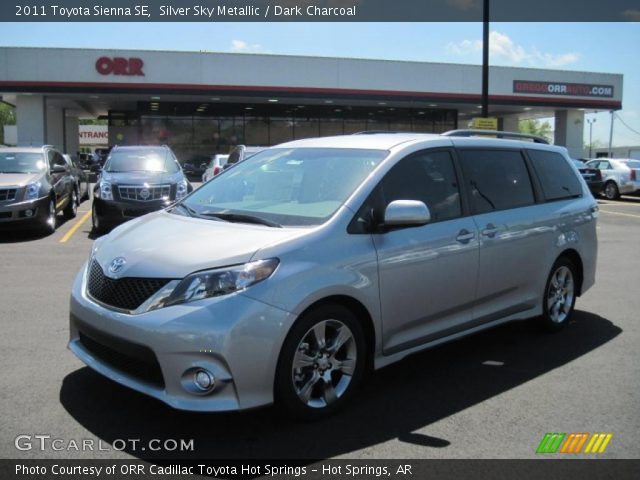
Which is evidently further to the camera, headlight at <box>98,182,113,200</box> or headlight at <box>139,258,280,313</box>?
headlight at <box>98,182,113,200</box>

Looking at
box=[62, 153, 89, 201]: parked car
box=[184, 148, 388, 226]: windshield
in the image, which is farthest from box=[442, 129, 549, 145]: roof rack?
box=[62, 153, 89, 201]: parked car

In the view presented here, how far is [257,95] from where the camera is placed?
97.9 ft

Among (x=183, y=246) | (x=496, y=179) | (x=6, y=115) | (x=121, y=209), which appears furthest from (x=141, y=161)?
(x=6, y=115)

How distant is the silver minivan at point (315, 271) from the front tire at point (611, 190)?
20.9m

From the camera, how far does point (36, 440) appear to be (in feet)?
11.1

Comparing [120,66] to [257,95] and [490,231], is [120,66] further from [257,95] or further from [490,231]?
[490,231]

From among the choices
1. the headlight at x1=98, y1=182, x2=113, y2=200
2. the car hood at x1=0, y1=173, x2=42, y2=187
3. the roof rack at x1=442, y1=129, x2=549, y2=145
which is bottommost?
the headlight at x1=98, y1=182, x2=113, y2=200

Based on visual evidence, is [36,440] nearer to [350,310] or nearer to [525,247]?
[350,310]

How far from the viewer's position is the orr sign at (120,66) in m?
28.2

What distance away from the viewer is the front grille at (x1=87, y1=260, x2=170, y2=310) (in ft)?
11.3

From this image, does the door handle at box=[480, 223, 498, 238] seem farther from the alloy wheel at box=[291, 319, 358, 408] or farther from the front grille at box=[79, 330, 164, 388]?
the front grille at box=[79, 330, 164, 388]

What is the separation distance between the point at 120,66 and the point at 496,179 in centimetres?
2679

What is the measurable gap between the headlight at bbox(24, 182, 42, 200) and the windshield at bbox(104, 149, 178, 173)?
1539mm

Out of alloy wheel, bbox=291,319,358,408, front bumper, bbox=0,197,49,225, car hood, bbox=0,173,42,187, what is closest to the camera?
alloy wheel, bbox=291,319,358,408
